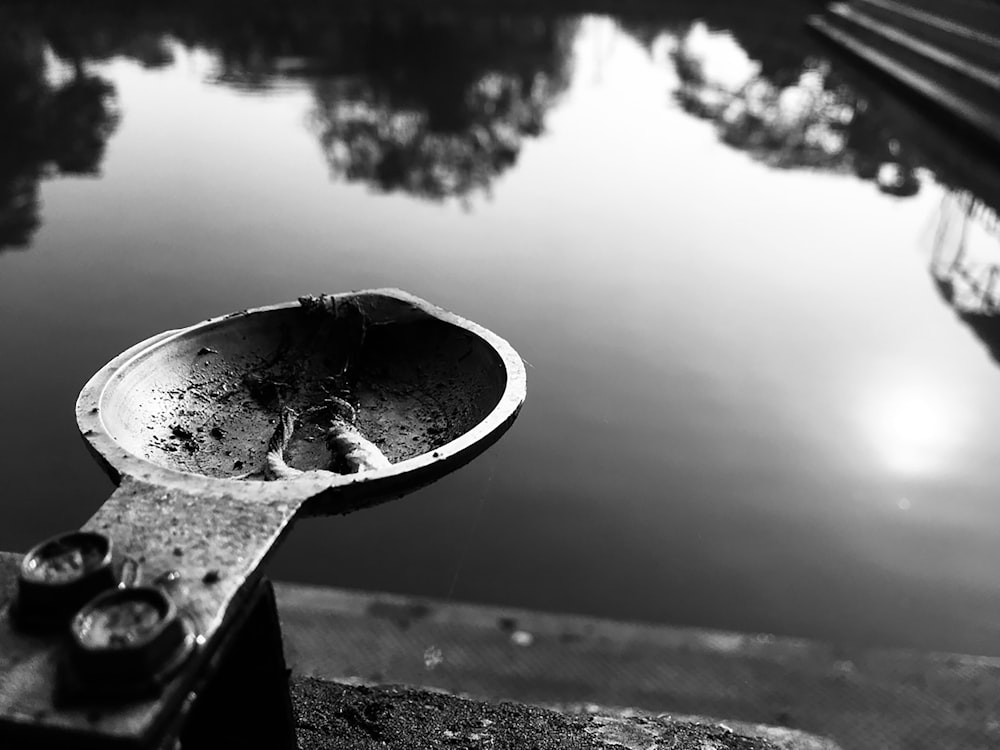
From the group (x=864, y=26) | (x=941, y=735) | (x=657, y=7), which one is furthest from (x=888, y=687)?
(x=657, y=7)

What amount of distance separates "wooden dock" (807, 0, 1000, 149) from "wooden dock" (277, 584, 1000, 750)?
5.89 m

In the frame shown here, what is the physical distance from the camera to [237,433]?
2209mm

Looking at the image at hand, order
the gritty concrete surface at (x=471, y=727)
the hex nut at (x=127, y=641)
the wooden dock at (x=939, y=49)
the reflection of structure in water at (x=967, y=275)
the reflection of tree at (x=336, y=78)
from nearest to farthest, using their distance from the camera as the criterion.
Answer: the hex nut at (x=127, y=641), the gritty concrete surface at (x=471, y=727), the reflection of structure in water at (x=967, y=275), the reflection of tree at (x=336, y=78), the wooden dock at (x=939, y=49)

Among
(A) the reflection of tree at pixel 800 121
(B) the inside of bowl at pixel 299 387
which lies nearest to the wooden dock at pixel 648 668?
(B) the inside of bowl at pixel 299 387

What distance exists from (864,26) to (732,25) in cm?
331

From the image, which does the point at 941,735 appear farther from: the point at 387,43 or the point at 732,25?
the point at 732,25

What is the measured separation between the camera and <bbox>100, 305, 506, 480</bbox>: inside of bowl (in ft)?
6.82

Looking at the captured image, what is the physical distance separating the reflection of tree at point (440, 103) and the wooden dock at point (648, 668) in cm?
461

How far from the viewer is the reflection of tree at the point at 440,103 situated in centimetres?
729

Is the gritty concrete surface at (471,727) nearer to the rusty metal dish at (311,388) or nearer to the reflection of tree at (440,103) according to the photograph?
the rusty metal dish at (311,388)

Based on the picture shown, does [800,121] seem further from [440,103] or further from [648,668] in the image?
[648,668]

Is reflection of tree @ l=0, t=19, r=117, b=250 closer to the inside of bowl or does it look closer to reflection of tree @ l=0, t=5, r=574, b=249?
reflection of tree @ l=0, t=5, r=574, b=249

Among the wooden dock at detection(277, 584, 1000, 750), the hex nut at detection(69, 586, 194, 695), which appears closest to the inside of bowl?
the wooden dock at detection(277, 584, 1000, 750)

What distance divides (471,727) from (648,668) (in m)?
0.55
